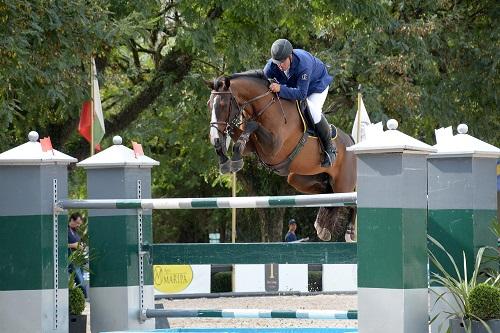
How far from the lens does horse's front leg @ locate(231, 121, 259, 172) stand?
27.7ft

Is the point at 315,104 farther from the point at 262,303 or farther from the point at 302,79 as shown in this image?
the point at 262,303

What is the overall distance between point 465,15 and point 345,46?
8.41ft

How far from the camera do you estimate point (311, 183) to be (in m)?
10.0

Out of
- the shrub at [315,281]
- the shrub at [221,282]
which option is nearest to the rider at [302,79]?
the shrub at [315,281]

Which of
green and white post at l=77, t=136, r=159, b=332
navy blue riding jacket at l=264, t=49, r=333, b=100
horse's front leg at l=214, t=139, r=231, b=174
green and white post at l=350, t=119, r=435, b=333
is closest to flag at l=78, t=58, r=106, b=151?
navy blue riding jacket at l=264, t=49, r=333, b=100

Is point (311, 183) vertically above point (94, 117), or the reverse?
point (94, 117)

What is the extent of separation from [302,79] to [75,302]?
2666mm

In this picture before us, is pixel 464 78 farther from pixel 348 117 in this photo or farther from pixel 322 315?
pixel 322 315

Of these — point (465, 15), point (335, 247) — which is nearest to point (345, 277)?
point (465, 15)

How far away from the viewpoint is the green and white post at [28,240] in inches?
271

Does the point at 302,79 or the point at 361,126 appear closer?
the point at 302,79

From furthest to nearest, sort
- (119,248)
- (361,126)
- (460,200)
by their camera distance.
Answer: (361,126), (119,248), (460,200)

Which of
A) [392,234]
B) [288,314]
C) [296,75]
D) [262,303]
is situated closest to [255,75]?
[296,75]

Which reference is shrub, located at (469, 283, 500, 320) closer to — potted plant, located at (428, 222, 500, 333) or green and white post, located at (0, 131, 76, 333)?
potted plant, located at (428, 222, 500, 333)
